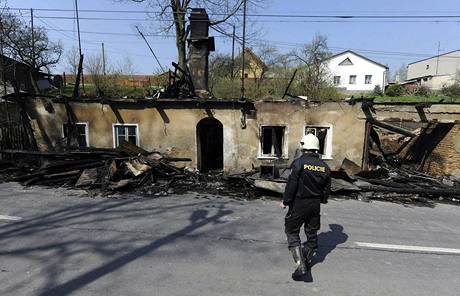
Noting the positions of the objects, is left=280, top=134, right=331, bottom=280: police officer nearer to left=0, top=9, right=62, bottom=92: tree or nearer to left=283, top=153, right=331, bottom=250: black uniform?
left=283, top=153, right=331, bottom=250: black uniform

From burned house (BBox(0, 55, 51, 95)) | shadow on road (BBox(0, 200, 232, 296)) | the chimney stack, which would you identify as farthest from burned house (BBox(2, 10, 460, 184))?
burned house (BBox(0, 55, 51, 95))

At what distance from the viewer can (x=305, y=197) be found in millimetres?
4676

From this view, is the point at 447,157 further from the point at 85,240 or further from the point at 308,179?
the point at 85,240

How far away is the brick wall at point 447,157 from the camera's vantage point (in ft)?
39.3

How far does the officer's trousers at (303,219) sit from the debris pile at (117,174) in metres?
4.89

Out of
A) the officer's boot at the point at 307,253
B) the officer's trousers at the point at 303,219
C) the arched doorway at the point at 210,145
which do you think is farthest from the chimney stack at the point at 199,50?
the officer's boot at the point at 307,253

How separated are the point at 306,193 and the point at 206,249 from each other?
2.12 m

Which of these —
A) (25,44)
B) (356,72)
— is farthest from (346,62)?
(25,44)

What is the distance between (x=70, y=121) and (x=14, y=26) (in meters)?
16.5

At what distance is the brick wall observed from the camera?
12.0 meters

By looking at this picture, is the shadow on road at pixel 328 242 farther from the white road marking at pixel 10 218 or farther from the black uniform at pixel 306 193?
the white road marking at pixel 10 218

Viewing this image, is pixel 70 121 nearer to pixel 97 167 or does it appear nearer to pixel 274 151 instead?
pixel 97 167

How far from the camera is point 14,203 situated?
827 cm

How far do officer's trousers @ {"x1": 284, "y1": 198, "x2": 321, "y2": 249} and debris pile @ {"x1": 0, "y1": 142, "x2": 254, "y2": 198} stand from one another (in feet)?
16.0
